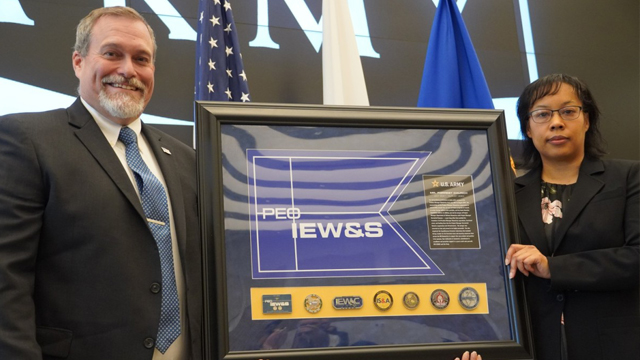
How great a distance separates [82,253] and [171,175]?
16.2 inches

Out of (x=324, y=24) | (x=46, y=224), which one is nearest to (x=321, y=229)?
(x=46, y=224)

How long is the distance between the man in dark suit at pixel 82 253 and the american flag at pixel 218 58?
159 cm

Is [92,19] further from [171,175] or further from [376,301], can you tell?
[376,301]

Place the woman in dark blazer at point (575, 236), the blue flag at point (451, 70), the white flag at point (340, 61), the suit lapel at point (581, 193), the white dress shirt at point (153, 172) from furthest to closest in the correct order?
1. the white flag at point (340, 61)
2. the blue flag at point (451, 70)
3. the suit lapel at point (581, 193)
4. the woman in dark blazer at point (575, 236)
5. the white dress shirt at point (153, 172)

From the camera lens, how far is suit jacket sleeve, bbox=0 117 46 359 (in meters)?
1.72

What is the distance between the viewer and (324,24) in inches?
159

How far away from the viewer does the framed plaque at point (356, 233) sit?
178 cm

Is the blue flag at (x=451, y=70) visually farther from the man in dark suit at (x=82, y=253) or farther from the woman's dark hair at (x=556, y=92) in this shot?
the man in dark suit at (x=82, y=253)

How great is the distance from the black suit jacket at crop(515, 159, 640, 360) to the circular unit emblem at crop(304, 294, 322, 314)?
29.2 inches

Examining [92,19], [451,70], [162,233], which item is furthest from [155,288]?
[451,70]

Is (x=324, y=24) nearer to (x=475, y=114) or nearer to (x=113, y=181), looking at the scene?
(x=475, y=114)

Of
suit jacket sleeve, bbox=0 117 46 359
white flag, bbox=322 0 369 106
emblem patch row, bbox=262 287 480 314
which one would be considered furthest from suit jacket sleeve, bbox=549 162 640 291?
white flag, bbox=322 0 369 106

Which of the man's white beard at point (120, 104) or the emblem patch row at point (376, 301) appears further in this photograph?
the man's white beard at point (120, 104)

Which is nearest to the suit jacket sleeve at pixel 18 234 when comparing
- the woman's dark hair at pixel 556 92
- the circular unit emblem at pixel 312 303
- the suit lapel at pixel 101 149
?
the suit lapel at pixel 101 149
